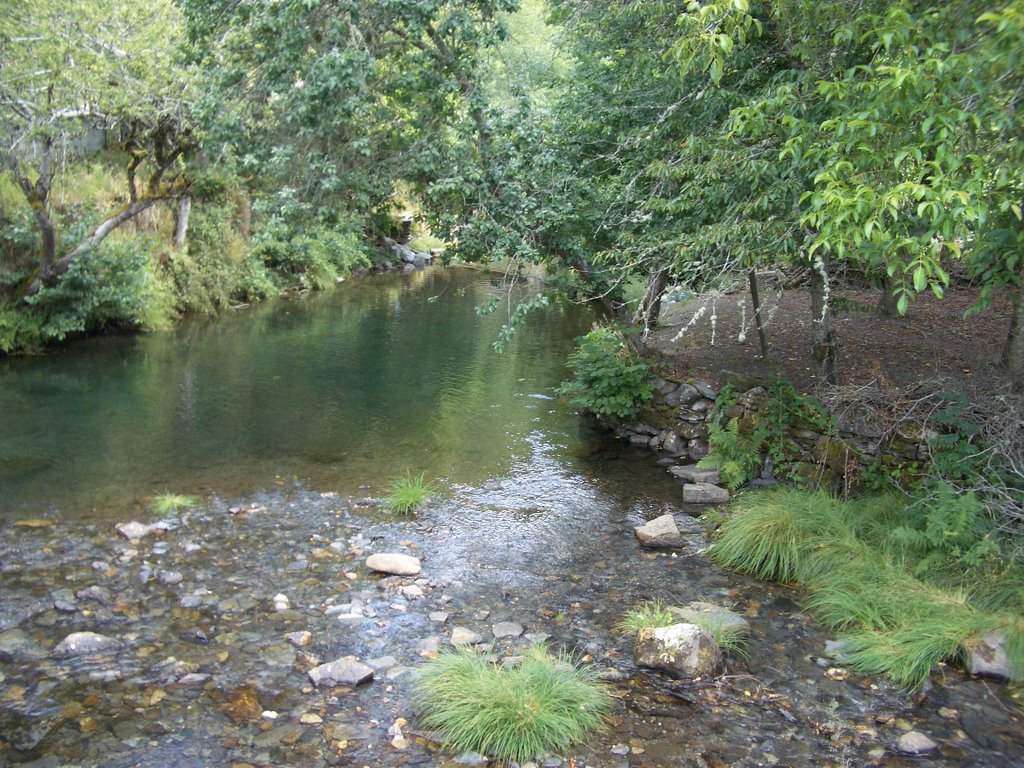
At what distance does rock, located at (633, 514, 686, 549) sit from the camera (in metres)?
8.34

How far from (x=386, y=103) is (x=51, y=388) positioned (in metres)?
8.03

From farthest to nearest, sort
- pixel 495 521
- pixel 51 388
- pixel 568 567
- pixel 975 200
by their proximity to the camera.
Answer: pixel 51 388 < pixel 495 521 < pixel 568 567 < pixel 975 200

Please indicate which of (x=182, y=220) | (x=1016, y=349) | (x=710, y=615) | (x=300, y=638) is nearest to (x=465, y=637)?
(x=300, y=638)

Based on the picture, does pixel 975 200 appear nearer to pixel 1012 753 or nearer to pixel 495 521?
pixel 1012 753

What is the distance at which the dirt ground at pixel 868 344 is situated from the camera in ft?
33.5

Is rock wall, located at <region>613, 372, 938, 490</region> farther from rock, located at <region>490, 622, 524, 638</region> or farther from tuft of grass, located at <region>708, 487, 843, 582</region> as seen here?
rock, located at <region>490, 622, 524, 638</region>

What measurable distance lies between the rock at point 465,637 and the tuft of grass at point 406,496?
2799 millimetres

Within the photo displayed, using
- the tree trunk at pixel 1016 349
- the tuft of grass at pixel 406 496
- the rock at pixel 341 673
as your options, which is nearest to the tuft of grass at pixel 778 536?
the tree trunk at pixel 1016 349

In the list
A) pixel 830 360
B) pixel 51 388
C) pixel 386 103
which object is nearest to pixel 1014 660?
pixel 830 360

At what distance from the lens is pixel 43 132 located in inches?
547

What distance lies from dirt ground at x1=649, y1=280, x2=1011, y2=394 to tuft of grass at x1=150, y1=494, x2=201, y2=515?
19.5 feet

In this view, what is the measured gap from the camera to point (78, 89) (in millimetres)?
14031

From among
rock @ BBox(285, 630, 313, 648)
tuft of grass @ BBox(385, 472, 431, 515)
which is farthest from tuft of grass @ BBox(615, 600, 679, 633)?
tuft of grass @ BBox(385, 472, 431, 515)

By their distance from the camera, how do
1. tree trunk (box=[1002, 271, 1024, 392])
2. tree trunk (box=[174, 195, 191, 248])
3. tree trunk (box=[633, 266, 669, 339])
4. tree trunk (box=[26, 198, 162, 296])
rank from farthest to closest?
1. tree trunk (box=[174, 195, 191, 248])
2. tree trunk (box=[26, 198, 162, 296])
3. tree trunk (box=[633, 266, 669, 339])
4. tree trunk (box=[1002, 271, 1024, 392])
